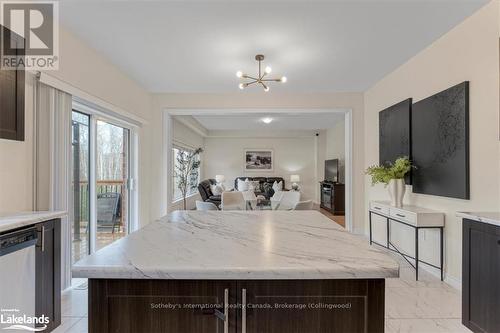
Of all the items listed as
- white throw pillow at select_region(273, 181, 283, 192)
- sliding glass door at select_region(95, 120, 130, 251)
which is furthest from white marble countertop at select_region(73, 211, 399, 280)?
white throw pillow at select_region(273, 181, 283, 192)

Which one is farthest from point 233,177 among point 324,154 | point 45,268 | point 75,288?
point 45,268

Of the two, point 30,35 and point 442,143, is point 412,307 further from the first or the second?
point 30,35

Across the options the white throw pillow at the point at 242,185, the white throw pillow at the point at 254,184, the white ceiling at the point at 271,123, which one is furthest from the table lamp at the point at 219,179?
the white ceiling at the point at 271,123

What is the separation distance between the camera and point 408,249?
12.3 feet

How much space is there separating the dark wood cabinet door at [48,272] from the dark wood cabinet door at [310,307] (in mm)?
1657

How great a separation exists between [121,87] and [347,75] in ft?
11.3

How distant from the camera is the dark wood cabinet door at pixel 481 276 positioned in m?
1.79

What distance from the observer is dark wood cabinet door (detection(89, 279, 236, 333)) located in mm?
989

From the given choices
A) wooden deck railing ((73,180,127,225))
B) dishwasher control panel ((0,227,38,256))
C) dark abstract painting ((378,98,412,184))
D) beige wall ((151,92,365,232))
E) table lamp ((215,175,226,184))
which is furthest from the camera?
table lamp ((215,175,226,184))

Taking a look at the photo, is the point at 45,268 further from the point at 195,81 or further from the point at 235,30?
the point at 195,81

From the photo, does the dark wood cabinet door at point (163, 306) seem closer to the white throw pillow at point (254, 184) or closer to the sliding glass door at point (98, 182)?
the sliding glass door at point (98, 182)

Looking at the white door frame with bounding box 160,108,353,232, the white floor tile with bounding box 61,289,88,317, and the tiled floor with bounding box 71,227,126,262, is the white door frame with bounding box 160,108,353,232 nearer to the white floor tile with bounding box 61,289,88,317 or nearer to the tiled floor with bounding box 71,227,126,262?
the tiled floor with bounding box 71,227,126,262

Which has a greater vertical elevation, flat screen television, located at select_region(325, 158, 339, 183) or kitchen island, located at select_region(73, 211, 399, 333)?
flat screen television, located at select_region(325, 158, 339, 183)

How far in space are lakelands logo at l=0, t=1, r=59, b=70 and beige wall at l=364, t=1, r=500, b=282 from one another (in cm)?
387
